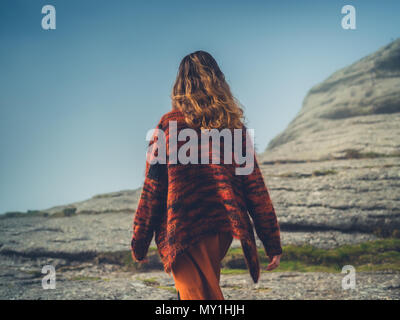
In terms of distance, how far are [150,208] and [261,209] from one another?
1561mm

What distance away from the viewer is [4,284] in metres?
13.9

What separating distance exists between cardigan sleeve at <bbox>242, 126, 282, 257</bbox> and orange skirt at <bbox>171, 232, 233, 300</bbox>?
73 centimetres

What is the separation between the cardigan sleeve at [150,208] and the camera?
4.30 meters

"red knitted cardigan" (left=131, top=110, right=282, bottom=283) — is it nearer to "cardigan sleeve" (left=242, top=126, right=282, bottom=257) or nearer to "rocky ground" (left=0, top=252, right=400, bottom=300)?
"cardigan sleeve" (left=242, top=126, right=282, bottom=257)

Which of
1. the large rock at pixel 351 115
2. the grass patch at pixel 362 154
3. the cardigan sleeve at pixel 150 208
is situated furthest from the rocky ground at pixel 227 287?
the large rock at pixel 351 115

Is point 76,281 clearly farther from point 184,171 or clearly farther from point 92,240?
point 184,171

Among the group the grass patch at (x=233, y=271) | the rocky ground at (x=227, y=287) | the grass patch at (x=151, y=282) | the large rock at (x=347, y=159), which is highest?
the large rock at (x=347, y=159)

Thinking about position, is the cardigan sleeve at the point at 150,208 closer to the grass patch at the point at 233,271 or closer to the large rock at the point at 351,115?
the grass patch at the point at 233,271

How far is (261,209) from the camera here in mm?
4496

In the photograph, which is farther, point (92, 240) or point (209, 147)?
point (92, 240)

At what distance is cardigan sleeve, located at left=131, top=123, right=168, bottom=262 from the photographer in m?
4.30

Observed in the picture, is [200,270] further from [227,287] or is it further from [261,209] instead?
[227,287]
